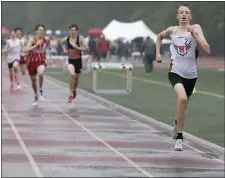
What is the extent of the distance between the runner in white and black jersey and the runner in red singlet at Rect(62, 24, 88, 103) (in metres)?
8.67

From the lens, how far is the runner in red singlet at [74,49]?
1870cm

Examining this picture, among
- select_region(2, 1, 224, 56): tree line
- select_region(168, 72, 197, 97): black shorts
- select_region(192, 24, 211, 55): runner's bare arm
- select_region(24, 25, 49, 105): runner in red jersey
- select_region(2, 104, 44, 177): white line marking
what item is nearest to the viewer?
select_region(192, 24, 211, 55): runner's bare arm

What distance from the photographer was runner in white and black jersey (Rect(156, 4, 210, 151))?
9.12m

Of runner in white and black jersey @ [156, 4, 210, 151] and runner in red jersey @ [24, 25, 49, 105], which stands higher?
runner in white and black jersey @ [156, 4, 210, 151]

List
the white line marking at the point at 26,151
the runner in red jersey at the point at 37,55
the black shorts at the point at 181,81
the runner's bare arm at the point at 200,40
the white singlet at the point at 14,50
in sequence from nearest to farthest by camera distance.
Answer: the runner's bare arm at the point at 200,40 → the black shorts at the point at 181,81 → the white line marking at the point at 26,151 → the runner in red jersey at the point at 37,55 → the white singlet at the point at 14,50

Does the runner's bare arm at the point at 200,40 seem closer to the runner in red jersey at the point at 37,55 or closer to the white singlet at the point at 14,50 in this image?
the runner in red jersey at the point at 37,55

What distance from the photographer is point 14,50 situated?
24703 mm

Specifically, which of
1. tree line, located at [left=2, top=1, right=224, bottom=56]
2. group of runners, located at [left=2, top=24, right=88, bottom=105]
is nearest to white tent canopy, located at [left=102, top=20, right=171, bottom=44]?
tree line, located at [left=2, top=1, right=224, bottom=56]

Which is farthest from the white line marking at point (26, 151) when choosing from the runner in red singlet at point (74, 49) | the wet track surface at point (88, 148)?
the runner in red singlet at point (74, 49)

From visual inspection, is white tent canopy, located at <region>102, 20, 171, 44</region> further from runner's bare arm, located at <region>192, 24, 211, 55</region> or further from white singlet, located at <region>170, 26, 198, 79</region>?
runner's bare arm, located at <region>192, 24, 211, 55</region>

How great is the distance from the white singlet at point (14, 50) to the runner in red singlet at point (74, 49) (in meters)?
4.57

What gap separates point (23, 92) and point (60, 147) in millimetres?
12136

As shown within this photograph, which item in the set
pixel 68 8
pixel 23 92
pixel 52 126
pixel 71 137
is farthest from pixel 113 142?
pixel 68 8

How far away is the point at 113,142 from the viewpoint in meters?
13.4
